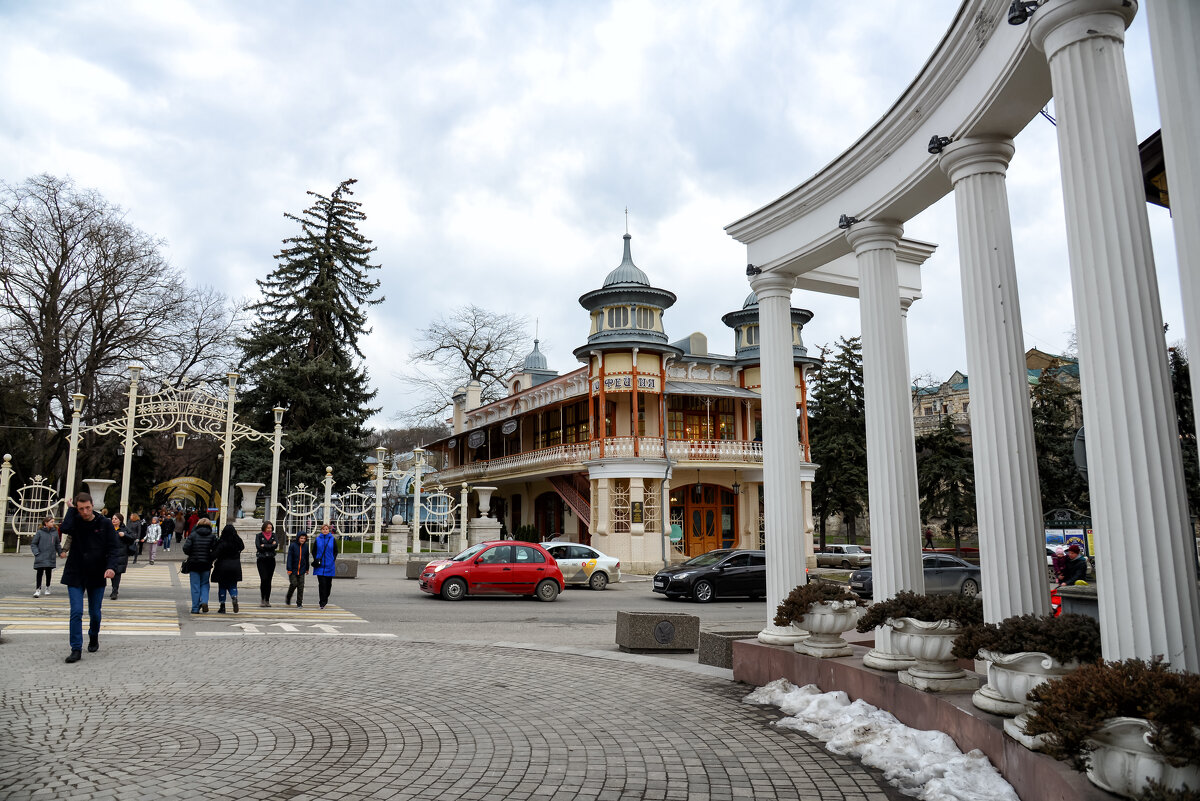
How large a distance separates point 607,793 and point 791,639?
12.6ft

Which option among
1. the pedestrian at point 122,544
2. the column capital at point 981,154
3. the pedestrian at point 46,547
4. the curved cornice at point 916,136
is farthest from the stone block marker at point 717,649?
the pedestrian at point 46,547

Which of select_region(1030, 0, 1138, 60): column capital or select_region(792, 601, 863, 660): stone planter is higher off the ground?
select_region(1030, 0, 1138, 60): column capital

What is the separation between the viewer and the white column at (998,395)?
5.82 metres

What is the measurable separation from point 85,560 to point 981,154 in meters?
10.2

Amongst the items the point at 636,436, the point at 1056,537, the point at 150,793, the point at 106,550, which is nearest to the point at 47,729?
the point at 150,793

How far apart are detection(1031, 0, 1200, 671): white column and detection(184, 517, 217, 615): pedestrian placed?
13.4 metres

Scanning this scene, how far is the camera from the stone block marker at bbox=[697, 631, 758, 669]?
946 cm

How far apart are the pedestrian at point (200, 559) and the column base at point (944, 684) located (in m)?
12.0

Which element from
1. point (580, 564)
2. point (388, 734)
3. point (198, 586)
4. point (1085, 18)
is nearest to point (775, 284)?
point (1085, 18)

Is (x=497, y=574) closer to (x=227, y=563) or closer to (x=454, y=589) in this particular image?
(x=454, y=589)

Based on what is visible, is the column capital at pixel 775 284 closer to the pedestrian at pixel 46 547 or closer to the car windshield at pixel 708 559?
the car windshield at pixel 708 559

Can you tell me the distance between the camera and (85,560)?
365 inches

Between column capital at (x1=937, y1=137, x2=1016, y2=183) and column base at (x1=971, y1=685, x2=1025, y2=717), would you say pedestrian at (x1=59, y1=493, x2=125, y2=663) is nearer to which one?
column base at (x1=971, y1=685, x2=1025, y2=717)

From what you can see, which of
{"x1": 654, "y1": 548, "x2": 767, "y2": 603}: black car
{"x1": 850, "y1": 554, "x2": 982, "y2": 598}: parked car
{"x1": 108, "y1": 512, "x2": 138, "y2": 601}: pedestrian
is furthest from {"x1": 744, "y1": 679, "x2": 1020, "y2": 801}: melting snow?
{"x1": 850, "y1": 554, "x2": 982, "y2": 598}: parked car
